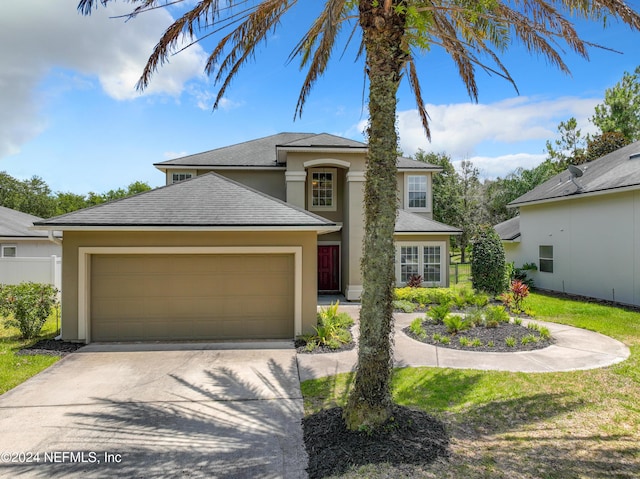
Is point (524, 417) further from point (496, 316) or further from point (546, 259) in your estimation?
point (546, 259)

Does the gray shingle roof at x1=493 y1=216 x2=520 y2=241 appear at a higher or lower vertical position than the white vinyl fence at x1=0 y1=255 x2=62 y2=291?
higher

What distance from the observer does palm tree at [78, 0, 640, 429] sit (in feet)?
14.1

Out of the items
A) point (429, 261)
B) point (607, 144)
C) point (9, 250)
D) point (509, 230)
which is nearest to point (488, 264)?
point (429, 261)

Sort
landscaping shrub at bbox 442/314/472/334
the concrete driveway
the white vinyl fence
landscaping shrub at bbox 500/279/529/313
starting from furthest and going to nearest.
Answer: the white vinyl fence
landscaping shrub at bbox 500/279/529/313
landscaping shrub at bbox 442/314/472/334
the concrete driveway

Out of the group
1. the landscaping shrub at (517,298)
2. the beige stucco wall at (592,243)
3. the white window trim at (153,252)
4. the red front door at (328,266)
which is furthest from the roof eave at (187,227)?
the beige stucco wall at (592,243)

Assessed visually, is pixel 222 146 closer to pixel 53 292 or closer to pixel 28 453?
pixel 53 292

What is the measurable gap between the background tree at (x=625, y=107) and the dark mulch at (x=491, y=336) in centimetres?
3365

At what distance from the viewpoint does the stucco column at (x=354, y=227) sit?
14.4 metres

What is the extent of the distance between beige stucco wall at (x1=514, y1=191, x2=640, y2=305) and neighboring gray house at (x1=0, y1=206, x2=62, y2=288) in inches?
712

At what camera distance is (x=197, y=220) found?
9.02 m

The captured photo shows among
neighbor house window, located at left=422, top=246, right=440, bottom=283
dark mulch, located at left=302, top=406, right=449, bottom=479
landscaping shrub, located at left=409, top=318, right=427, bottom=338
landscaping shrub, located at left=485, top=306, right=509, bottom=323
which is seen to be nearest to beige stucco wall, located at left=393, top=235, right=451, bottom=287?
neighbor house window, located at left=422, top=246, right=440, bottom=283

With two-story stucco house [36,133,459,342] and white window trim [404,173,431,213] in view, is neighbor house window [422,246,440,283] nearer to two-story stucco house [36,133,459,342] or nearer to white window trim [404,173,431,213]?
white window trim [404,173,431,213]

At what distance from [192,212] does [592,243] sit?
1535 centimetres

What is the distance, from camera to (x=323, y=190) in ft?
52.1
